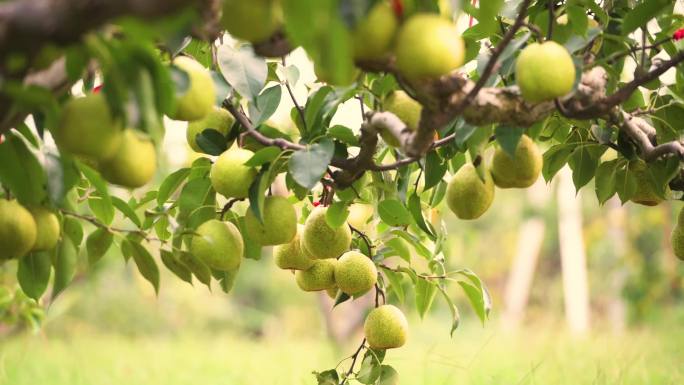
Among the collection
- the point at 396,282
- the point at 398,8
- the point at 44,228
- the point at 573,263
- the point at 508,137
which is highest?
the point at 398,8

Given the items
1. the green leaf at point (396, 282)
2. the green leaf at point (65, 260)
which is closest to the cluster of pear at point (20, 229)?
the green leaf at point (65, 260)

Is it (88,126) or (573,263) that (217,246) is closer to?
(88,126)

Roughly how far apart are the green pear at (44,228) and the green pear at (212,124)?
0.88 feet

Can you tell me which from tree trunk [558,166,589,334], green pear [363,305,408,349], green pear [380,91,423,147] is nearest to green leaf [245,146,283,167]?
green pear [380,91,423,147]

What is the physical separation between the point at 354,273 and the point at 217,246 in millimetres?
257

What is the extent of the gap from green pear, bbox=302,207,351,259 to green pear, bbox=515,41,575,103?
0.37 meters

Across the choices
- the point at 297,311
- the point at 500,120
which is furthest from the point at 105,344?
the point at 297,311

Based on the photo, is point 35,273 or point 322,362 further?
point 322,362

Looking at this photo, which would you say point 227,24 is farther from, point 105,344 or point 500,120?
point 105,344

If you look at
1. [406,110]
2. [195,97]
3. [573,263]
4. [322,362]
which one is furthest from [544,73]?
[573,263]

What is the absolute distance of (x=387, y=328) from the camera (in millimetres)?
1130

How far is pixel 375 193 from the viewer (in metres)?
1.10

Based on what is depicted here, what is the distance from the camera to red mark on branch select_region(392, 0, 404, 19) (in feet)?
2.03

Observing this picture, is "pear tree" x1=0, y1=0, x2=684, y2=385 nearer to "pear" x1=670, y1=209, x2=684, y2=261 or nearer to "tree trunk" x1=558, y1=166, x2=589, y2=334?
"pear" x1=670, y1=209, x2=684, y2=261
